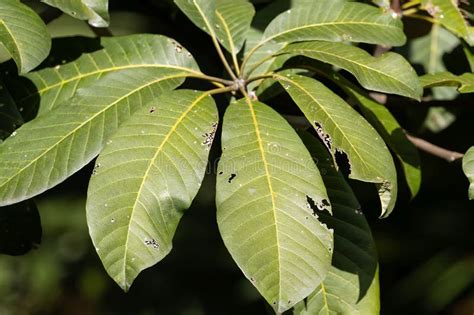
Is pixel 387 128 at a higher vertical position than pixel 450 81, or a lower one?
lower

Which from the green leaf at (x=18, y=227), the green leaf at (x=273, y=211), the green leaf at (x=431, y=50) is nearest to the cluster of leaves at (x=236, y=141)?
the green leaf at (x=273, y=211)

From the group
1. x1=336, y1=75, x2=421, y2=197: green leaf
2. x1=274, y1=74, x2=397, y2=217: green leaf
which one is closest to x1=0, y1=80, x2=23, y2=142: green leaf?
x1=274, y1=74, x2=397, y2=217: green leaf

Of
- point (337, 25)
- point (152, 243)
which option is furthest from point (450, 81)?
point (152, 243)

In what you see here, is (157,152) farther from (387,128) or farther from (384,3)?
(384,3)

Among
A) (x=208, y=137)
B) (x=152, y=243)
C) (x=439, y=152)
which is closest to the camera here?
(x=152, y=243)

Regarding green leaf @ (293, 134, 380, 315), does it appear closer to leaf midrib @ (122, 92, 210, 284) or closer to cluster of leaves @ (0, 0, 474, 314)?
cluster of leaves @ (0, 0, 474, 314)

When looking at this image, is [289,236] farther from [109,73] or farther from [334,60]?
[109,73]

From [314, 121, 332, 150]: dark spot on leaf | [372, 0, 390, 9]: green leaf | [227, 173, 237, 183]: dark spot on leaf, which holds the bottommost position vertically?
[227, 173, 237, 183]: dark spot on leaf
